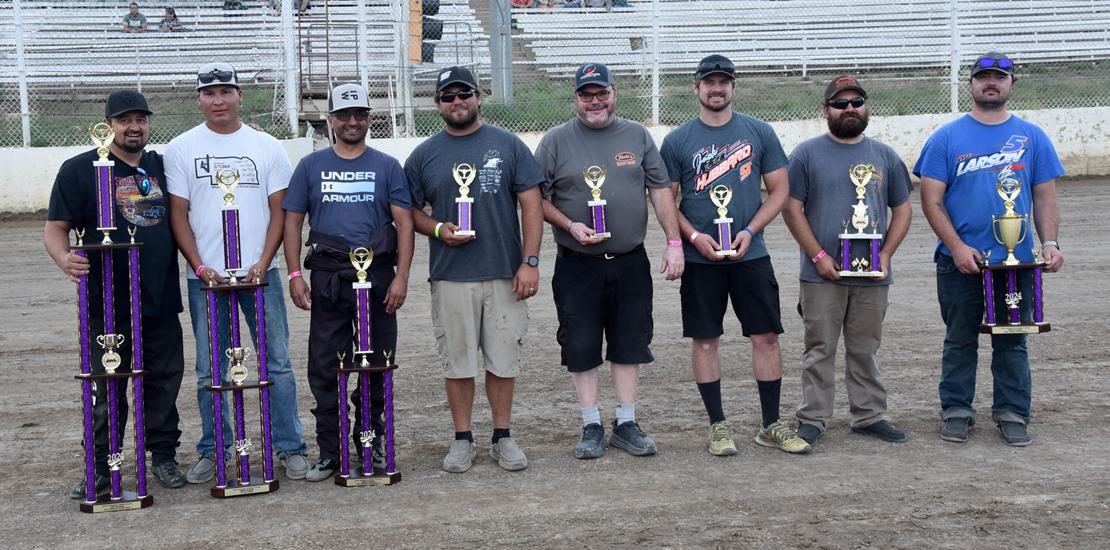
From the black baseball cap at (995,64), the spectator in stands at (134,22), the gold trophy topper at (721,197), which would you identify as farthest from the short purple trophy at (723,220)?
the spectator in stands at (134,22)

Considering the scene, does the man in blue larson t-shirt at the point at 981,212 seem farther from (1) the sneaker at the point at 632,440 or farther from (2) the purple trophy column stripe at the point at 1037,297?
(1) the sneaker at the point at 632,440

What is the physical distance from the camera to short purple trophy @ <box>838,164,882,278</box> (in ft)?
21.2

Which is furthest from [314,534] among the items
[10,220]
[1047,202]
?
[10,220]

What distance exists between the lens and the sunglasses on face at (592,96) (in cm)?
632

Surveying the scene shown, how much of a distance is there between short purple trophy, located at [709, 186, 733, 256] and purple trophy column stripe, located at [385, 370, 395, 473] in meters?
1.88

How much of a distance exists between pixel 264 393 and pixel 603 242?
196cm

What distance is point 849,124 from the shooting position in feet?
21.4

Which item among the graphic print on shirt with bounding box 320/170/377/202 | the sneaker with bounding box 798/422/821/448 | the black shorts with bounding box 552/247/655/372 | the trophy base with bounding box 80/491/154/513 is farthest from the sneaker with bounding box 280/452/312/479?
the sneaker with bounding box 798/422/821/448

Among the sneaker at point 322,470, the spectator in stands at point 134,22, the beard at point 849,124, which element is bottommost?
the sneaker at point 322,470

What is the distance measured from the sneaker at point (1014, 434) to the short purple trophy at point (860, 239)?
43.7 inches

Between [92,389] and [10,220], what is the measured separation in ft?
38.0

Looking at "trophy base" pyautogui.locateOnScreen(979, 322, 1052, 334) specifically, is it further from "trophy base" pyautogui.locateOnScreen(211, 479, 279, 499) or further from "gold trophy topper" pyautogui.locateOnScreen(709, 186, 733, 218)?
"trophy base" pyautogui.locateOnScreen(211, 479, 279, 499)

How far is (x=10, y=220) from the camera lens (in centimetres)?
1611

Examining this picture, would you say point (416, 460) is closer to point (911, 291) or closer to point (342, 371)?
point (342, 371)
